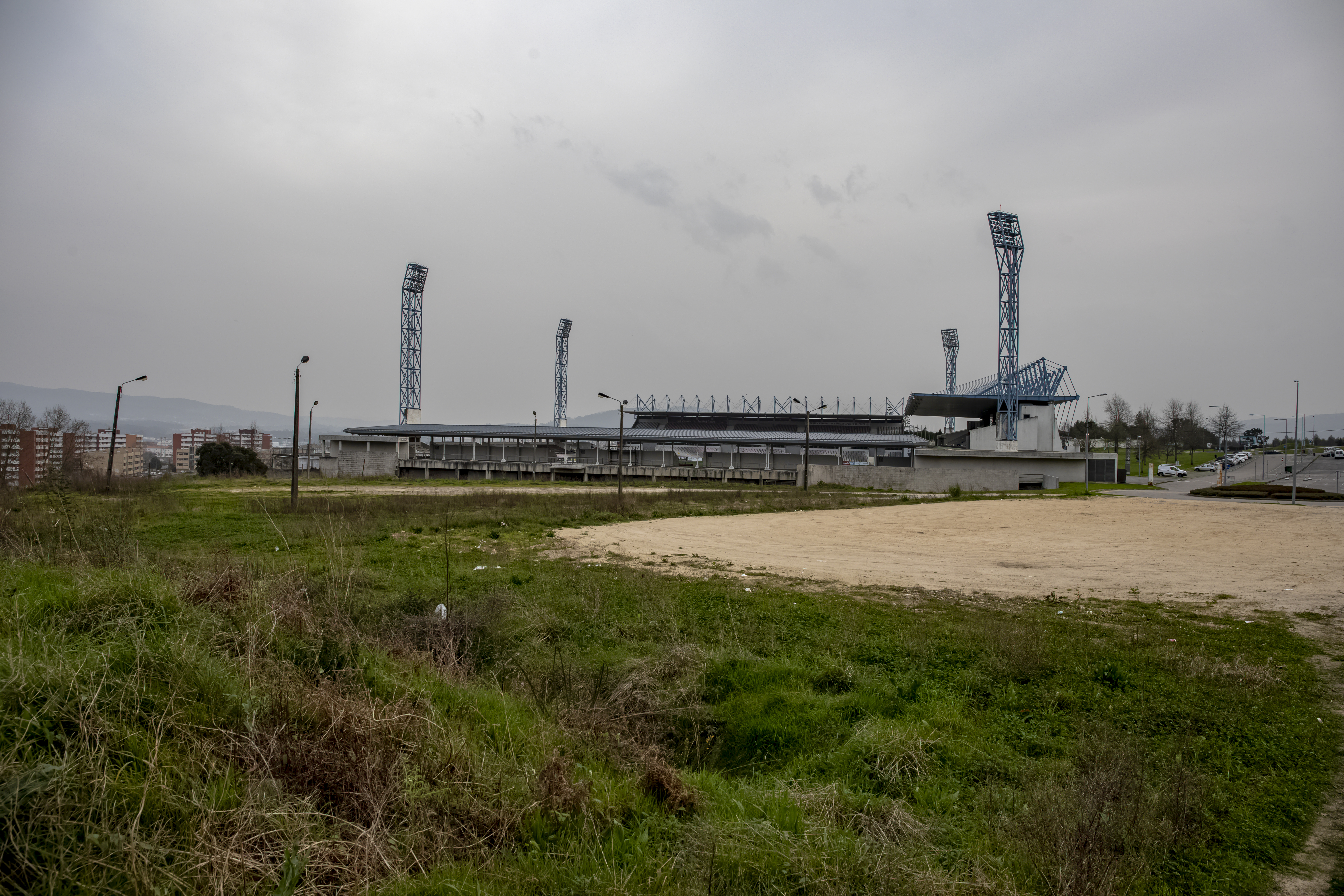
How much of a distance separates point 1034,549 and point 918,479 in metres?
37.6

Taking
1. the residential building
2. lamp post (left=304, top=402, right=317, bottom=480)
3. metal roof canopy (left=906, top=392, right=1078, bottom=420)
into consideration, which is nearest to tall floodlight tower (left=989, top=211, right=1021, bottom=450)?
metal roof canopy (left=906, top=392, right=1078, bottom=420)

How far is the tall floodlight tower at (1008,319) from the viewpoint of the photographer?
210ft

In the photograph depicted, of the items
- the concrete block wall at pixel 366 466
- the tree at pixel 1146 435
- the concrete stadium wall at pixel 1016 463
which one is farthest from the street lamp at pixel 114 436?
the tree at pixel 1146 435

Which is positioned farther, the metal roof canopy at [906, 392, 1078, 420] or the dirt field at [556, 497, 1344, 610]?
the metal roof canopy at [906, 392, 1078, 420]

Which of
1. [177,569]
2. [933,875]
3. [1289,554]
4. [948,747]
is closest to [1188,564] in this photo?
[1289,554]

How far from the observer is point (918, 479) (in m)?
57.1

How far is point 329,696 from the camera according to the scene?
16.6ft

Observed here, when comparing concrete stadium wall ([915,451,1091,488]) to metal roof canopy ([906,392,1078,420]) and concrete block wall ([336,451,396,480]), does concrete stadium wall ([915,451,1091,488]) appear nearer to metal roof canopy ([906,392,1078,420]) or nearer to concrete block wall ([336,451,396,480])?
metal roof canopy ([906,392,1078,420])

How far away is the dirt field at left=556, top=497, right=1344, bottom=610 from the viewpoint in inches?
552

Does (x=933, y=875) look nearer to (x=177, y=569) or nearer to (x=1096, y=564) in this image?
(x=177, y=569)

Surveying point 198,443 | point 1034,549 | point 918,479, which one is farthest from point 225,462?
point 198,443

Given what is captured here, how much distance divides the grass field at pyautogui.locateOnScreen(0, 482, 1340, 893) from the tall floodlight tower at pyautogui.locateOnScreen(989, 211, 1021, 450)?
5756 centimetres

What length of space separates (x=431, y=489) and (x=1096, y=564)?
126 ft

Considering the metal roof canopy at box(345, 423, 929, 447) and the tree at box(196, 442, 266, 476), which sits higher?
the metal roof canopy at box(345, 423, 929, 447)
